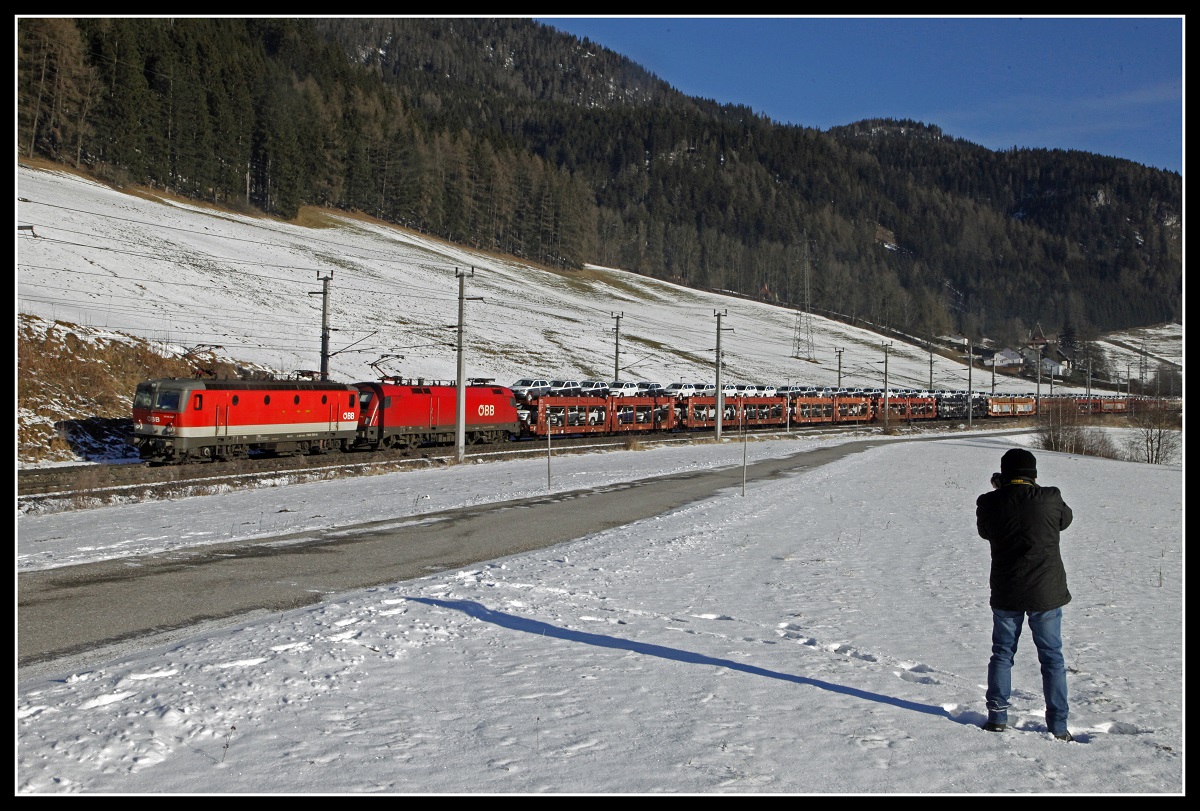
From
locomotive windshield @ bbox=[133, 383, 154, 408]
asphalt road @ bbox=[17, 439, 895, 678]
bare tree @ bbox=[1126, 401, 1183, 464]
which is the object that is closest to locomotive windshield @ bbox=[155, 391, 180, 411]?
locomotive windshield @ bbox=[133, 383, 154, 408]

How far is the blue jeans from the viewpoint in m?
6.93

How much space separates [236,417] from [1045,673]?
31.5 meters

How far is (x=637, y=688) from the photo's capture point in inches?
303

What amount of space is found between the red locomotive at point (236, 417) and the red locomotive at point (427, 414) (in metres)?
1.12

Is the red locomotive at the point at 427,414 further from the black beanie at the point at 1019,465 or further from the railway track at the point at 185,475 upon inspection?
the black beanie at the point at 1019,465

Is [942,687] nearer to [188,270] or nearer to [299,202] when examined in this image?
[188,270]

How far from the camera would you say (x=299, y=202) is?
11050 centimetres

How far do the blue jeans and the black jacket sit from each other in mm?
146

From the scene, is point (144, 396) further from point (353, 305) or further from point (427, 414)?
point (353, 305)

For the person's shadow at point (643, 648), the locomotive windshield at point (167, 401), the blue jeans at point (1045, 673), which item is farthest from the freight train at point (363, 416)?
the blue jeans at point (1045, 673)

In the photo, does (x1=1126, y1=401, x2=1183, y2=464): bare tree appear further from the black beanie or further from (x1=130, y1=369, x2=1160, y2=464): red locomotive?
the black beanie

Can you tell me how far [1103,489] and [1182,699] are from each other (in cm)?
2689

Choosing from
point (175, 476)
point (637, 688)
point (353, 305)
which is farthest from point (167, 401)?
point (353, 305)

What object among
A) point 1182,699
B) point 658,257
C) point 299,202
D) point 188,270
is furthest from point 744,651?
point 658,257
